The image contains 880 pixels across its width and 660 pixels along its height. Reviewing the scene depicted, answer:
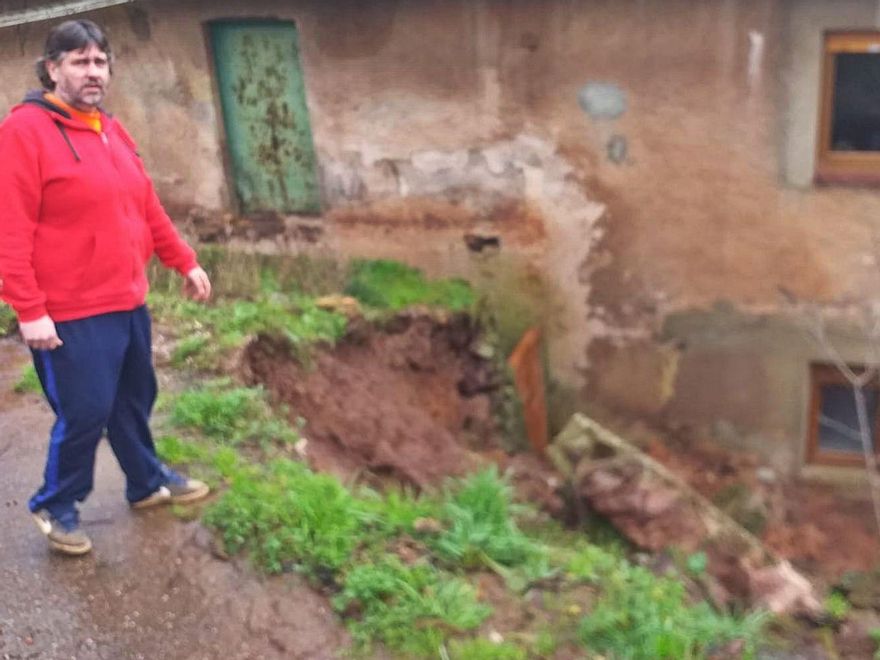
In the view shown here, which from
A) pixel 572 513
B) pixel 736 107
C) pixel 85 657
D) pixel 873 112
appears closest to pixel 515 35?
pixel 736 107

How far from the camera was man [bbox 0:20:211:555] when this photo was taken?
3.02m

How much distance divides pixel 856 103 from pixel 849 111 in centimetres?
6

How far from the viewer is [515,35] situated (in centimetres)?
641

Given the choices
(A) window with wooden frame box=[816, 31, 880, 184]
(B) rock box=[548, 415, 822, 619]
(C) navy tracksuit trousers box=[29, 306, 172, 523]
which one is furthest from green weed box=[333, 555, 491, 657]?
(A) window with wooden frame box=[816, 31, 880, 184]

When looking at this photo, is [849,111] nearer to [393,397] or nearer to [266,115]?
[393,397]

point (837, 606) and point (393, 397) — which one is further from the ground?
point (393, 397)

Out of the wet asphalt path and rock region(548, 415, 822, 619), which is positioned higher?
the wet asphalt path

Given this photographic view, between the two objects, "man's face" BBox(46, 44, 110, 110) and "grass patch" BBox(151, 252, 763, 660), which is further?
"grass patch" BBox(151, 252, 763, 660)

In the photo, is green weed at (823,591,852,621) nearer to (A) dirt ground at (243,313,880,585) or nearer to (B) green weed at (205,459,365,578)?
(A) dirt ground at (243,313,880,585)

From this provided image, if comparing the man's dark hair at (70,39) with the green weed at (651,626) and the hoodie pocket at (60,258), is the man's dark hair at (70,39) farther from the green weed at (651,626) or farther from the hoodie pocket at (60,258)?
the green weed at (651,626)

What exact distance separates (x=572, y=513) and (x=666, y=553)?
2.84 feet

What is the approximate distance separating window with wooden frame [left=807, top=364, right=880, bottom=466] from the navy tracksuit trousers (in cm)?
466

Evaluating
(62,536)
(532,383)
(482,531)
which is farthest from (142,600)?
(532,383)

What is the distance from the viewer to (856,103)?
606 cm
